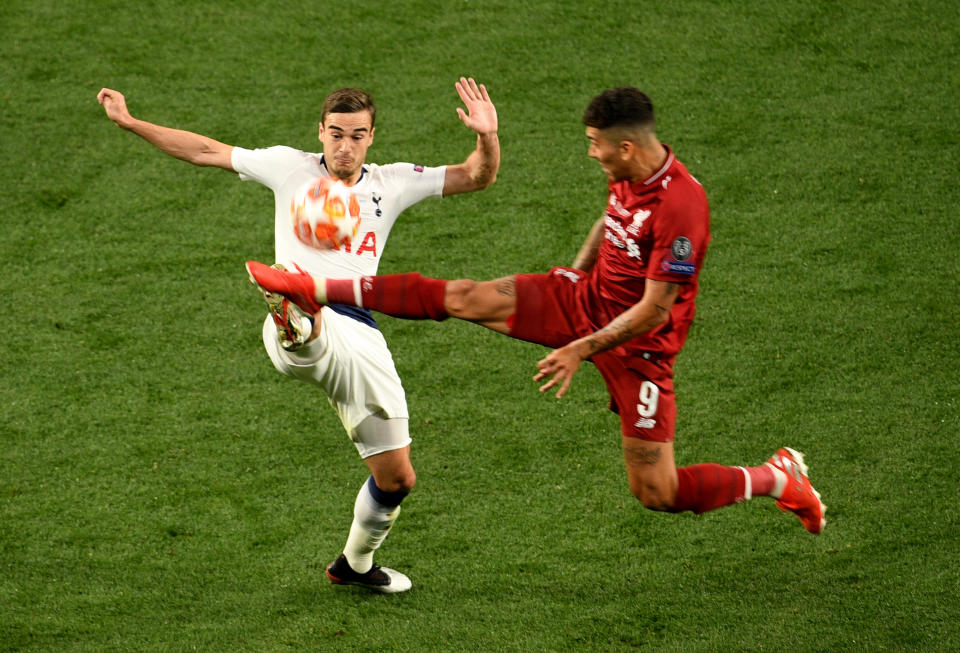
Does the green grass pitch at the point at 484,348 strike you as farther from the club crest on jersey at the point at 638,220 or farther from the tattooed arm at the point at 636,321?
the club crest on jersey at the point at 638,220

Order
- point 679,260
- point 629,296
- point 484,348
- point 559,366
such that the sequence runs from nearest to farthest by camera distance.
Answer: point 559,366, point 679,260, point 629,296, point 484,348

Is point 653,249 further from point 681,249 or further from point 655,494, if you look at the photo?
point 655,494

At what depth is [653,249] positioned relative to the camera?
440 centimetres

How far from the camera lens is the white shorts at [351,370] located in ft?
15.3

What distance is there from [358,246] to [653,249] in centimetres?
135

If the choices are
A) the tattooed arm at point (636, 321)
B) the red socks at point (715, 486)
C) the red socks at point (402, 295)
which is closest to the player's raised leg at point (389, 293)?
the red socks at point (402, 295)

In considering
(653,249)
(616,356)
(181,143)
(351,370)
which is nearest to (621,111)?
(653,249)

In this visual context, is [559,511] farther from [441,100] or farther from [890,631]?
[441,100]

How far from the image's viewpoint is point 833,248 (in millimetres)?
7367

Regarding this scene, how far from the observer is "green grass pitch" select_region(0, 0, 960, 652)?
5.23m

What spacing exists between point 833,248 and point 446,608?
369 centimetres

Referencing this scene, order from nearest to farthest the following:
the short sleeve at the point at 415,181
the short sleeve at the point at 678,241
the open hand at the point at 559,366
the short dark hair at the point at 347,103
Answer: the open hand at the point at 559,366 → the short sleeve at the point at 678,241 → the short dark hair at the point at 347,103 → the short sleeve at the point at 415,181

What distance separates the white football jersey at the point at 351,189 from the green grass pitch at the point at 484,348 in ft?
4.79

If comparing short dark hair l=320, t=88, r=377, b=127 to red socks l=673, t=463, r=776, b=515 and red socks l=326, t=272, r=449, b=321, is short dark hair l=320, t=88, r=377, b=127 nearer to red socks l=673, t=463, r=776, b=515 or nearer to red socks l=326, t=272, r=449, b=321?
red socks l=326, t=272, r=449, b=321
